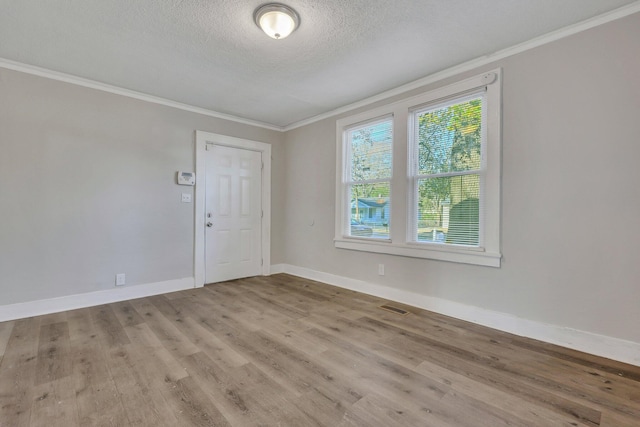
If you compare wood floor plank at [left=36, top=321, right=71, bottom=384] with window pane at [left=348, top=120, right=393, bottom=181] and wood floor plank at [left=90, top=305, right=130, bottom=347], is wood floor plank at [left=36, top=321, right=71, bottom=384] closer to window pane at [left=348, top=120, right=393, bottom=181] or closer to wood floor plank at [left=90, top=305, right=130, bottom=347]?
Answer: wood floor plank at [left=90, top=305, right=130, bottom=347]

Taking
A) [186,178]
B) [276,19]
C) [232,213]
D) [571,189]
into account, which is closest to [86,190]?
[186,178]

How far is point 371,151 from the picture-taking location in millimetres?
3811

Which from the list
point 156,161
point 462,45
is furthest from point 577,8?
point 156,161

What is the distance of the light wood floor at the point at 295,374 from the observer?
1.54m

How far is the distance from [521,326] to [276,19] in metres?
3.19

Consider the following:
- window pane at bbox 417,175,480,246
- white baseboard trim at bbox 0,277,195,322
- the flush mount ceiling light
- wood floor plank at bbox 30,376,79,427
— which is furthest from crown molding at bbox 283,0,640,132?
wood floor plank at bbox 30,376,79,427

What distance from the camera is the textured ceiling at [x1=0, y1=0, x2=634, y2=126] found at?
6.78 feet

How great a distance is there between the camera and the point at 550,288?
2.39 m

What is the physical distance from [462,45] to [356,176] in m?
1.90

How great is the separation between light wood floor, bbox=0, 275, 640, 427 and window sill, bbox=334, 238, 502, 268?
24.2 inches

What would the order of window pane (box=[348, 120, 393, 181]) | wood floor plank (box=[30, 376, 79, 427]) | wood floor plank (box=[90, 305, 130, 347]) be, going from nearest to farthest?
wood floor plank (box=[30, 376, 79, 427]) → wood floor plank (box=[90, 305, 130, 347]) → window pane (box=[348, 120, 393, 181])

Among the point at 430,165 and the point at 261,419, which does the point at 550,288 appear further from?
the point at 261,419

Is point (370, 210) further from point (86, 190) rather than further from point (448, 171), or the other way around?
point (86, 190)

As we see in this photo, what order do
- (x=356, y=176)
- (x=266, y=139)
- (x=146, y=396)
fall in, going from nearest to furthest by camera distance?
1. (x=146, y=396)
2. (x=356, y=176)
3. (x=266, y=139)
